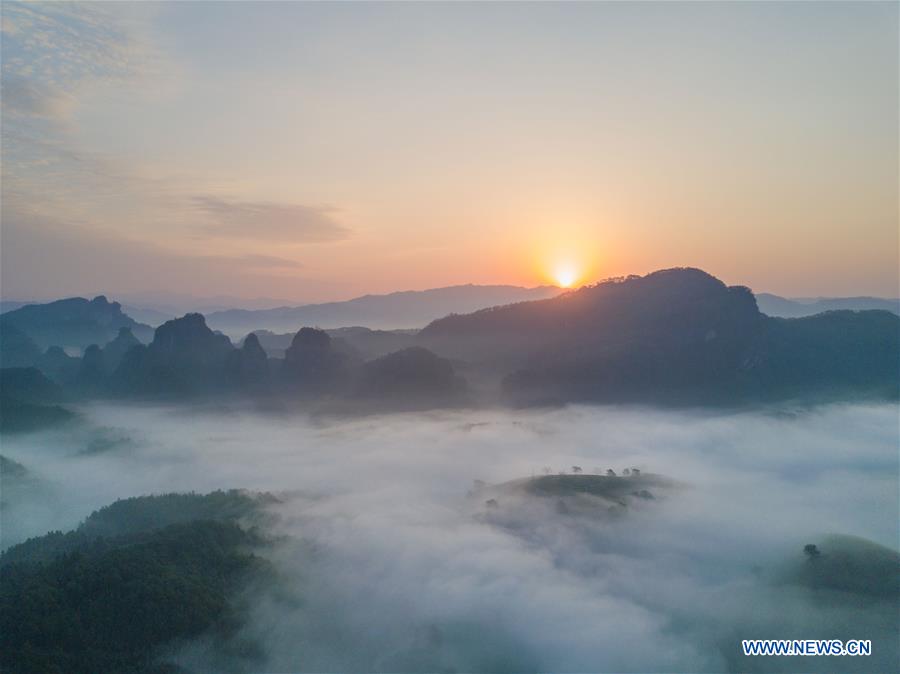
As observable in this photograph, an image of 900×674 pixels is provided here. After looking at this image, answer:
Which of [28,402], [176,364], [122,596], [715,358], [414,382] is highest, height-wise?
[715,358]

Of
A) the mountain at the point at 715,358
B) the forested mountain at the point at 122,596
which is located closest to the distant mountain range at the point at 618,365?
the mountain at the point at 715,358

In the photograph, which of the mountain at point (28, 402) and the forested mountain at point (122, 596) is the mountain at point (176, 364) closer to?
the mountain at point (28, 402)

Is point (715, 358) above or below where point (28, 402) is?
above

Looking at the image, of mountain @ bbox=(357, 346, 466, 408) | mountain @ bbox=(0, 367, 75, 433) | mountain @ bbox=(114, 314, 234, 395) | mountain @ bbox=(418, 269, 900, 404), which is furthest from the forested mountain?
mountain @ bbox=(114, 314, 234, 395)

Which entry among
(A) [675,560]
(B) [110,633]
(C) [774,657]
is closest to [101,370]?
(B) [110,633]

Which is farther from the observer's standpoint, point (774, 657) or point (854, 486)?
point (854, 486)

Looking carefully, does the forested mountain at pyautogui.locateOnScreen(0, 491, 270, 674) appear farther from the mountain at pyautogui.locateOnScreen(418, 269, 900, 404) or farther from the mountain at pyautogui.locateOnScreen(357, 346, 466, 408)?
the mountain at pyautogui.locateOnScreen(418, 269, 900, 404)

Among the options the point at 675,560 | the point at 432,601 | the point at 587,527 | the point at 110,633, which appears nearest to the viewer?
the point at 110,633

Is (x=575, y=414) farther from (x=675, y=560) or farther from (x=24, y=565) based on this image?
(x=24, y=565)

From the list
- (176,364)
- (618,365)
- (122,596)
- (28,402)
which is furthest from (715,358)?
(28,402)

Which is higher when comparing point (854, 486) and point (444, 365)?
point (444, 365)

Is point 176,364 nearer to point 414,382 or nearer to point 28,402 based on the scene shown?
point 28,402
